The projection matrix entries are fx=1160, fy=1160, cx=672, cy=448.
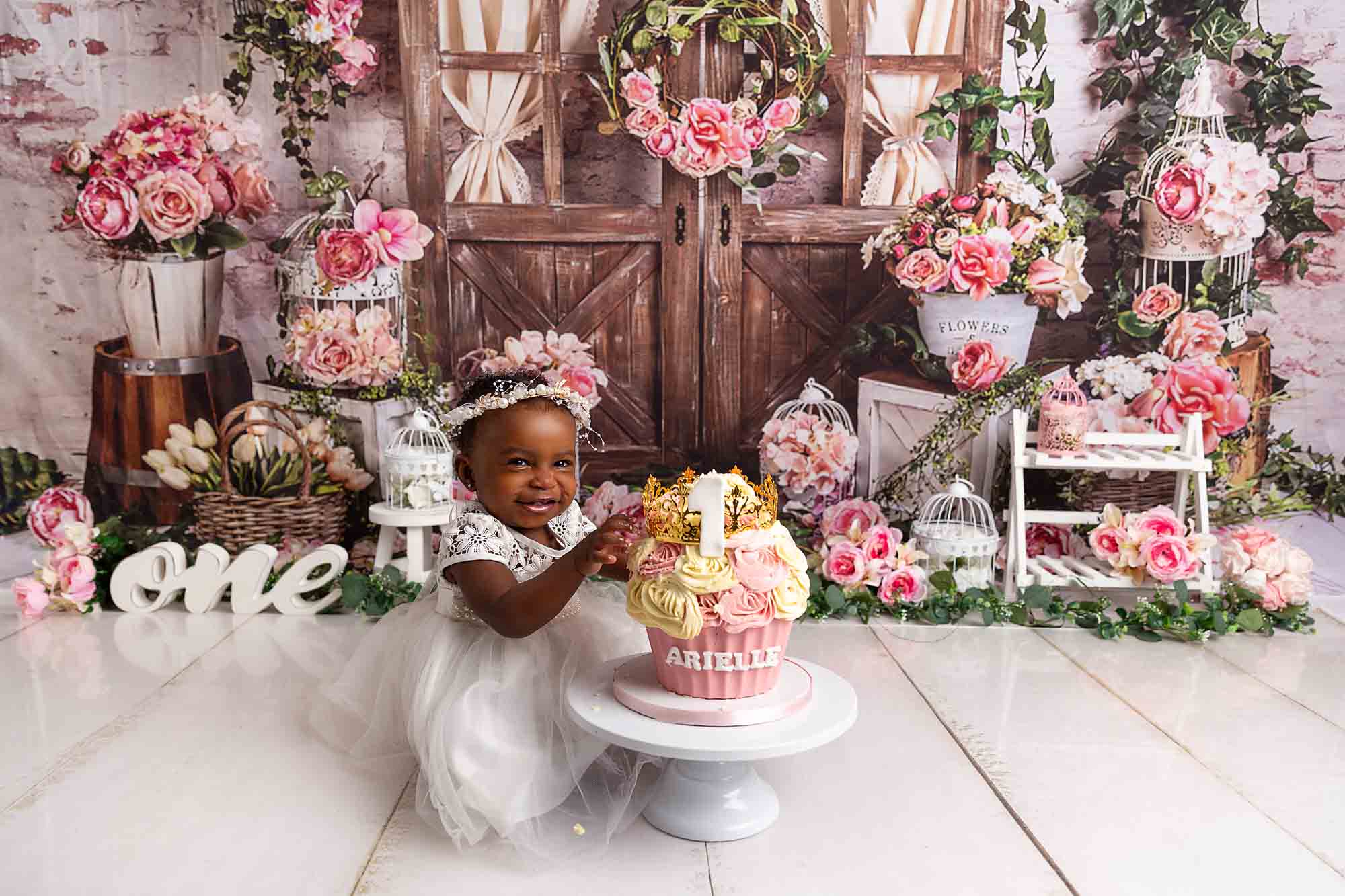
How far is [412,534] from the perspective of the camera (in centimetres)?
342

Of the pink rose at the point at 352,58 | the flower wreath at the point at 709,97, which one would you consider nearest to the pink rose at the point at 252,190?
the pink rose at the point at 352,58

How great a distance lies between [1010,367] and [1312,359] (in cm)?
106

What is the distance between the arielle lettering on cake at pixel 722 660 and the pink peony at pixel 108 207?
262 centimetres

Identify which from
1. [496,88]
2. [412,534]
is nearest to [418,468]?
[412,534]

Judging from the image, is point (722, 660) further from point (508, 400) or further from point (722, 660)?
point (508, 400)

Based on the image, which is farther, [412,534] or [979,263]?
[979,263]

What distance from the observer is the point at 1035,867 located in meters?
1.94

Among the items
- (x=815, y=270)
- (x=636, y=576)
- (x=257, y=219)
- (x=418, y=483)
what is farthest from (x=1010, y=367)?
(x=257, y=219)

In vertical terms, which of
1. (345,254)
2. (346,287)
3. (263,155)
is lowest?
(346,287)

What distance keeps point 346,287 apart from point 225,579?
98 cm

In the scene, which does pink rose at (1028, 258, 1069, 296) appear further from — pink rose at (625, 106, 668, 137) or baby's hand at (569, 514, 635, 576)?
baby's hand at (569, 514, 635, 576)

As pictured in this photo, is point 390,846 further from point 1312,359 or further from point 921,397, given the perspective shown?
point 1312,359

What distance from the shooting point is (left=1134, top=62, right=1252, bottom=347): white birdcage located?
367 centimetres

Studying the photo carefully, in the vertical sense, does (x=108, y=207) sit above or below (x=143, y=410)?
above
